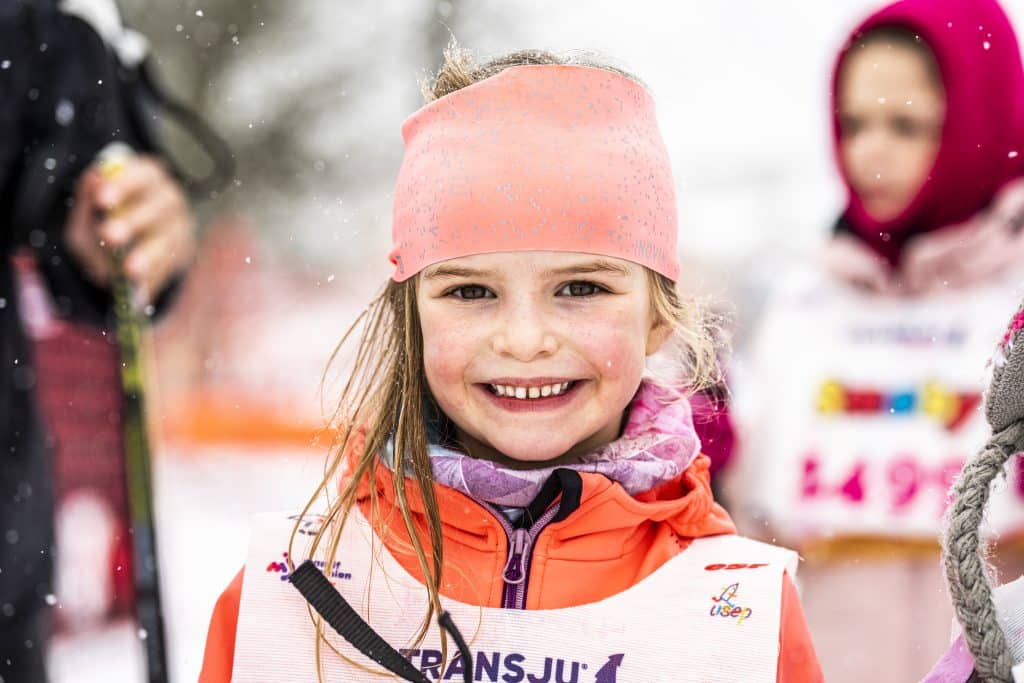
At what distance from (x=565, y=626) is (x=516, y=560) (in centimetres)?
14

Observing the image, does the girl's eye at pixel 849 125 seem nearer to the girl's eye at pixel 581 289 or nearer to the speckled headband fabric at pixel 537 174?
the speckled headband fabric at pixel 537 174

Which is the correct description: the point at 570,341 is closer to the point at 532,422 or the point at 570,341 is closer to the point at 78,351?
the point at 532,422

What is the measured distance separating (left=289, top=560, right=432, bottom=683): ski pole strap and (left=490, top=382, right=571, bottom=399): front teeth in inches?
17.3

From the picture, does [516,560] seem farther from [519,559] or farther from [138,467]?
[138,467]

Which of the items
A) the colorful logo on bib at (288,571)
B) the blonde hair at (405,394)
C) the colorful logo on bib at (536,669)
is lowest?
the colorful logo on bib at (536,669)

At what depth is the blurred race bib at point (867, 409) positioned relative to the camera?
3.92m

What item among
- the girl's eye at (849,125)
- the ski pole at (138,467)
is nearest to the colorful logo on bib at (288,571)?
the ski pole at (138,467)

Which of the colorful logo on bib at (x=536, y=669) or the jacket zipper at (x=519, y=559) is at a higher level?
the jacket zipper at (x=519, y=559)

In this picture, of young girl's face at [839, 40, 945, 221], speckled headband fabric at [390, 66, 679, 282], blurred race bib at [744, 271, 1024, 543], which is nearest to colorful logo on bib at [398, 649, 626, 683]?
speckled headband fabric at [390, 66, 679, 282]

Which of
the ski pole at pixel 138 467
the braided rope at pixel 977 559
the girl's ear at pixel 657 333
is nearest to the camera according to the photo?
the braided rope at pixel 977 559

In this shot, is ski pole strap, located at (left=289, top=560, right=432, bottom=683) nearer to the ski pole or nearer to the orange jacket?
the orange jacket

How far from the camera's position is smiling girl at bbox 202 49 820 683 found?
6.33 feet

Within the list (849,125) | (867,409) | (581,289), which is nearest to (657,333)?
(581,289)

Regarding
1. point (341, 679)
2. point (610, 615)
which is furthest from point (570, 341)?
point (341, 679)
